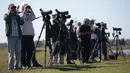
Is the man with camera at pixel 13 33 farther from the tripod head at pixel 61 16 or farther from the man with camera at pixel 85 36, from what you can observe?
the man with camera at pixel 85 36

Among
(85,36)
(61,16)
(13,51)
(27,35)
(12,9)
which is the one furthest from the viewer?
(85,36)

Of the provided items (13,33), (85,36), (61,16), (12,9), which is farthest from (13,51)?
(85,36)

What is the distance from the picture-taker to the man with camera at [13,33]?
9.61m

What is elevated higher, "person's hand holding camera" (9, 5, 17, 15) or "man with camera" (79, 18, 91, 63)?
"person's hand holding camera" (9, 5, 17, 15)

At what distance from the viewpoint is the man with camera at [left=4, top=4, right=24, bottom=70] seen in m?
9.61

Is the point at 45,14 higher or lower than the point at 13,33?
higher

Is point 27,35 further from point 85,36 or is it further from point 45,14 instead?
point 85,36

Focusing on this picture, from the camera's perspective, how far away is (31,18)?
1028cm

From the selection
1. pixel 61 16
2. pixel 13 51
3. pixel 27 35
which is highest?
pixel 61 16

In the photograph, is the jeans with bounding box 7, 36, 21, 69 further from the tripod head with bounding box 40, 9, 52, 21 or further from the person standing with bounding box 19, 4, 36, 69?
the tripod head with bounding box 40, 9, 52, 21

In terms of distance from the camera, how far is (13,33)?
973 cm

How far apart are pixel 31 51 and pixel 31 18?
105cm

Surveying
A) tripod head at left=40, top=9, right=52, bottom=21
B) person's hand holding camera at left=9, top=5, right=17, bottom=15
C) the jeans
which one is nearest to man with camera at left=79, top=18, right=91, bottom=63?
tripod head at left=40, top=9, right=52, bottom=21

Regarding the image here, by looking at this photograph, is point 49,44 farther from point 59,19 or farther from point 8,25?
point 8,25
